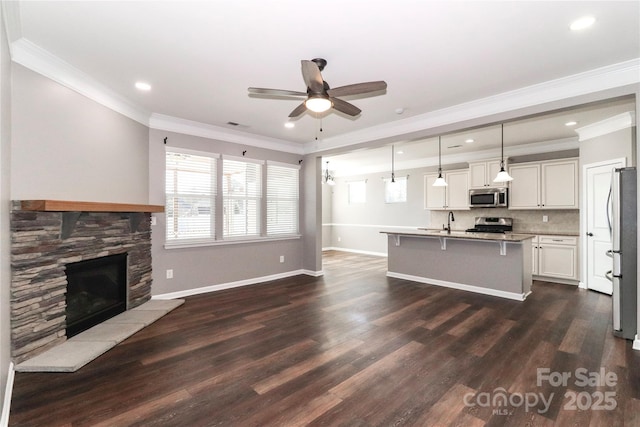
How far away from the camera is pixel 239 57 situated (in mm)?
2793

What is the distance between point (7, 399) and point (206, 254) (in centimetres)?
301

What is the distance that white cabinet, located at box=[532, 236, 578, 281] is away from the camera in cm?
536

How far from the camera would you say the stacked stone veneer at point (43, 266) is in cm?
253

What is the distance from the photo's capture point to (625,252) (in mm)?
3135

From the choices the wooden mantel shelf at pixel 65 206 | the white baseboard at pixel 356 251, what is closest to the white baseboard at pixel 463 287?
the white baseboard at pixel 356 251

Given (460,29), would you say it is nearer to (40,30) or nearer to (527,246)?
(40,30)

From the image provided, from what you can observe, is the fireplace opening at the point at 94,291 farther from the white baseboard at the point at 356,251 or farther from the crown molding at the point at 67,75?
the white baseboard at the point at 356,251

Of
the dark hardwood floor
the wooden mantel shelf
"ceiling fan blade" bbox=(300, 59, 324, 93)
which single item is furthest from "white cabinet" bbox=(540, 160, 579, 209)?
the wooden mantel shelf

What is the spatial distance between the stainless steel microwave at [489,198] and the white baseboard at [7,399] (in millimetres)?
7321

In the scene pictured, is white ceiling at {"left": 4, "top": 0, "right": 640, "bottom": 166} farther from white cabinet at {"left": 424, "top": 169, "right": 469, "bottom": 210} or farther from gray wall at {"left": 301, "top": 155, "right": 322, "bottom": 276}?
white cabinet at {"left": 424, "top": 169, "right": 469, "bottom": 210}

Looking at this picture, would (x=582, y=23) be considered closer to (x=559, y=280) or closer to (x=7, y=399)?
(x=559, y=280)

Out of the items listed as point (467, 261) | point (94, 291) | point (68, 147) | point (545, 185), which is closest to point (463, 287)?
point (467, 261)

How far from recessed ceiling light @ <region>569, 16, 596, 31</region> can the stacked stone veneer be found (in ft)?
15.9

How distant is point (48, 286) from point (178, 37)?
260cm
